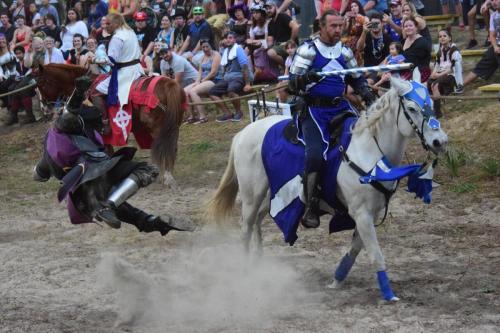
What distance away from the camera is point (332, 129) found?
25.4 ft

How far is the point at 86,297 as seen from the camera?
8188mm

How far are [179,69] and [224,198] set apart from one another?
24.8 feet

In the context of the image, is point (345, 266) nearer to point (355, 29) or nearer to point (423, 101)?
point (423, 101)

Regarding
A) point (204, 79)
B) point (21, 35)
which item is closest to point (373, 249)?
point (204, 79)

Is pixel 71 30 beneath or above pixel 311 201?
beneath

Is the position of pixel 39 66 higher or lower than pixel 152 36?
higher

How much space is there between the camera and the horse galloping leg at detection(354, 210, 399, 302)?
7328mm

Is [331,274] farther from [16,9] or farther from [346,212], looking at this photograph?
[16,9]

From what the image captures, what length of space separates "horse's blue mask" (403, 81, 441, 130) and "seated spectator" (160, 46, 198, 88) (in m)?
9.37

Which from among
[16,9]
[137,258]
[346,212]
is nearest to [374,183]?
[346,212]

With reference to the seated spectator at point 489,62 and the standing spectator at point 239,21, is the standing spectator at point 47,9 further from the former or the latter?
the seated spectator at point 489,62

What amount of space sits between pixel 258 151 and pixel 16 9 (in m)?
15.6

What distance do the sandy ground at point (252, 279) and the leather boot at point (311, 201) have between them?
2.06ft

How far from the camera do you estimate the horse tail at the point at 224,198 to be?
8.95m
